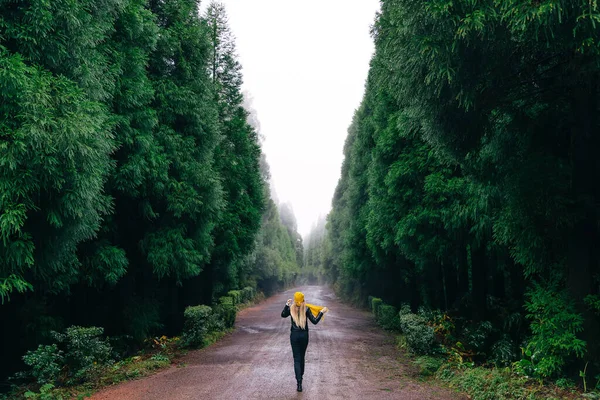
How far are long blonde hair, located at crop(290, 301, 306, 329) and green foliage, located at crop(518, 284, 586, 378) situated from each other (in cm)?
381

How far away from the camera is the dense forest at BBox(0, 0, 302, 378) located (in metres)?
5.62

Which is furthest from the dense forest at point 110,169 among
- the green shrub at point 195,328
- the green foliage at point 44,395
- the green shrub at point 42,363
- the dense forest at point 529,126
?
the dense forest at point 529,126

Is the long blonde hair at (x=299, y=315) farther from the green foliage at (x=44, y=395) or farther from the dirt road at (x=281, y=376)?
the green foliage at (x=44, y=395)

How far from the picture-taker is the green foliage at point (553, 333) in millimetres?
5801

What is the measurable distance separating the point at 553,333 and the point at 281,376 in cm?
503

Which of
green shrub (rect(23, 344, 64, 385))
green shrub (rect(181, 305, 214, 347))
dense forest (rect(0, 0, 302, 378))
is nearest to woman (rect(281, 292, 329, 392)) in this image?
dense forest (rect(0, 0, 302, 378))

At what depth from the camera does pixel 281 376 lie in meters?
7.99

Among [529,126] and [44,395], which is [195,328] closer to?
[44,395]

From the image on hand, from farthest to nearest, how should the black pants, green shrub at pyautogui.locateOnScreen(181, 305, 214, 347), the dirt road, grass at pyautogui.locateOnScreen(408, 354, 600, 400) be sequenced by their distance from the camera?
green shrub at pyautogui.locateOnScreen(181, 305, 214, 347) < the dirt road < the black pants < grass at pyautogui.locateOnScreen(408, 354, 600, 400)

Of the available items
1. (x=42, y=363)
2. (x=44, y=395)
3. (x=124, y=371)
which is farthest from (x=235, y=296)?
(x=44, y=395)

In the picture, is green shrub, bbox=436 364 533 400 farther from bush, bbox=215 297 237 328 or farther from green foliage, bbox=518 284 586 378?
bush, bbox=215 297 237 328

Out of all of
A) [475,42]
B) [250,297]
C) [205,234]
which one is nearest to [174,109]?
[205,234]

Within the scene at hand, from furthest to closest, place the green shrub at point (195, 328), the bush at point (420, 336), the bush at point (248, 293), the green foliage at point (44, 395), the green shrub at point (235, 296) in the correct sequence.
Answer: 1. the bush at point (248, 293)
2. the green shrub at point (235, 296)
3. the green shrub at point (195, 328)
4. the bush at point (420, 336)
5. the green foliage at point (44, 395)

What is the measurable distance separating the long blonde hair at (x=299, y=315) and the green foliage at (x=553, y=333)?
12.5 feet
